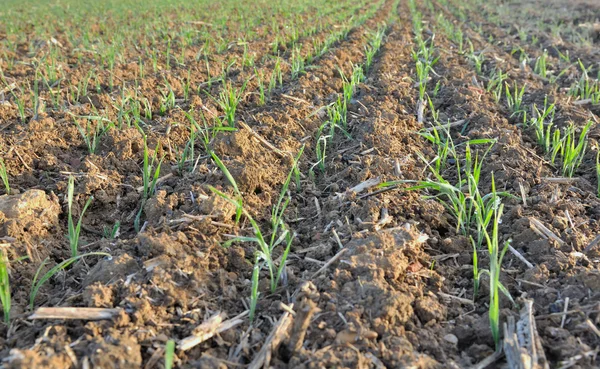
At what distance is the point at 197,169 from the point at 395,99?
6.28ft

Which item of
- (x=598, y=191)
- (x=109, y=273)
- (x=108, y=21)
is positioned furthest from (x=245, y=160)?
(x=108, y=21)

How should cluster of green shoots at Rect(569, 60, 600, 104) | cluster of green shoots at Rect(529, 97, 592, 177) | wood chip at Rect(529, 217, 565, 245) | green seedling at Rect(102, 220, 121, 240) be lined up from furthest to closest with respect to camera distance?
cluster of green shoots at Rect(569, 60, 600, 104) → cluster of green shoots at Rect(529, 97, 592, 177) → green seedling at Rect(102, 220, 121, 240) → wood chip at Rect(529, 217, 565, 245)

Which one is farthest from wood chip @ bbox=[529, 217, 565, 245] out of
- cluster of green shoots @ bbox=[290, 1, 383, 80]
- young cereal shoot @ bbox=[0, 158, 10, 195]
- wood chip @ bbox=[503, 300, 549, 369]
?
cluster of green shoots @ bbox=[290, 1, 383, 80]

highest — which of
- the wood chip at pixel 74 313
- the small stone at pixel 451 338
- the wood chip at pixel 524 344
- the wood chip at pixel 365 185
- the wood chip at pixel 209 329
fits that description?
the wood chip at pixel 74 313

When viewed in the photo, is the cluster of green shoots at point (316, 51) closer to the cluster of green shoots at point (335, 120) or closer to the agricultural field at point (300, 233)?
the agricultural field at point (300, 233)

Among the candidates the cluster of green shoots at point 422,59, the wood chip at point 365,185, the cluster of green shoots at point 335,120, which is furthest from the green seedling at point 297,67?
the wood chip at point 365,185

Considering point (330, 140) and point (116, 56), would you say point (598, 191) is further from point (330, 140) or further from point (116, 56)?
point (116, 56)

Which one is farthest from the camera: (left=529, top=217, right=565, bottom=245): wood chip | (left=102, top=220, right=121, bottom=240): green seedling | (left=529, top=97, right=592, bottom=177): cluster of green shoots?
(left=529, top=97, right=592, bottom=177): cluster of green shoots

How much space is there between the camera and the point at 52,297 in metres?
1.83

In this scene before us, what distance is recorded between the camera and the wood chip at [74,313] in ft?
5.22

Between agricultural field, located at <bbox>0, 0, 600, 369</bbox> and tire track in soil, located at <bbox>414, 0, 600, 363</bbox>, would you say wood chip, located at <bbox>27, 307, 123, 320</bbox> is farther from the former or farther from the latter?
tire track in soil, located at <bbox>414, 0, 600, 363</bbox>

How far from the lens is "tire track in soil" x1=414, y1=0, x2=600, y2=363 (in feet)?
5.40

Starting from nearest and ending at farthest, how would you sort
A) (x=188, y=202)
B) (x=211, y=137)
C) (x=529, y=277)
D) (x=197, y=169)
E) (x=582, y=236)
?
(x=529, y=277), (x=582, y=236), (x=188, y=202), (x=197, y=169), (x=211, y=137)

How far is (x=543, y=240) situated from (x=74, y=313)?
1.90 m
